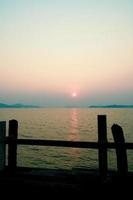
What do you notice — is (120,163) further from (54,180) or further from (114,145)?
(54,180)

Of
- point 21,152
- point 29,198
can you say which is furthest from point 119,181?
point 21,152

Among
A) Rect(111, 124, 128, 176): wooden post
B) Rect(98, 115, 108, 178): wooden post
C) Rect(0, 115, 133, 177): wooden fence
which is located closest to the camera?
Rect(0, 115, 133, 177): wooden fence

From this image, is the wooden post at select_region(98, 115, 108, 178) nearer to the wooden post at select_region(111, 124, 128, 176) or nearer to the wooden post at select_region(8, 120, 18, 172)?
the wooden post at select_region(111, 124, 128, 176)

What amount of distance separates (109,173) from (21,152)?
31.4 meters

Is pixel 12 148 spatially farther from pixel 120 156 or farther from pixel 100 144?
pixel 120 156

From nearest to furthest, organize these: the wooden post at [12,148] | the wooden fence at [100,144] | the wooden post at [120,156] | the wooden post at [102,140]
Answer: the wooden fence at [100,144] < the wooden post at [102,140] < the wooden post at [120,156] < the wooden post at [12,148]

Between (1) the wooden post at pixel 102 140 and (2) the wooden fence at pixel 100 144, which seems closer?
(2) the wooden fence at pixel 100 144

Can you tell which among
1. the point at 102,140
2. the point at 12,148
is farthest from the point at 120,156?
the point at 12,148

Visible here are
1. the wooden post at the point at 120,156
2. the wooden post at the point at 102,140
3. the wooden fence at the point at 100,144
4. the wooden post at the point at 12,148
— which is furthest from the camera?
the wooden post at the point at 12,148

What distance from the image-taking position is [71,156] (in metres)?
34.8

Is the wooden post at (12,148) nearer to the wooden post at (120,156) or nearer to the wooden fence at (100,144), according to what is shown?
the wooden fence at (100,144)

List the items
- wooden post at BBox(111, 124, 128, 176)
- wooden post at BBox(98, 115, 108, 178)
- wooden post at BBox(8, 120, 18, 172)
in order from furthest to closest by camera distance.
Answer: wooden post at BBox(8, 120, 18, 172)
wooden post at BBox(111, 124, 128, 176)
wooden post at BBox(98, 115, 108, 178)

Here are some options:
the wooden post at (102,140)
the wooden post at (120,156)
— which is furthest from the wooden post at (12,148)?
the wooden post at (120,156)

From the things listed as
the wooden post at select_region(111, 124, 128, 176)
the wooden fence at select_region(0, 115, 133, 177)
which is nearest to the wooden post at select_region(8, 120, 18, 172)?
the wooden fence at select_region(0, 115, 133, 177)
